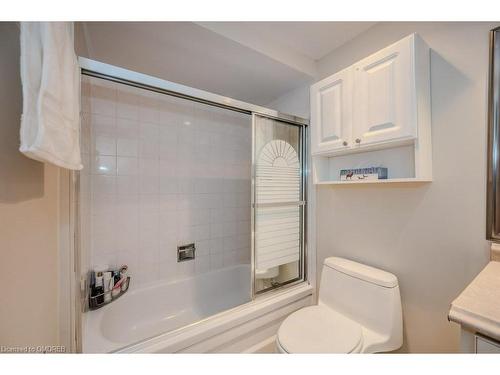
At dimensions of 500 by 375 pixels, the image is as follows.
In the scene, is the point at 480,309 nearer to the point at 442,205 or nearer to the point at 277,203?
the point at 442,205

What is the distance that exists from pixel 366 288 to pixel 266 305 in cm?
67

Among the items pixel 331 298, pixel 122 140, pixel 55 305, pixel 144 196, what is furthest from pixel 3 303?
pixel 331 298

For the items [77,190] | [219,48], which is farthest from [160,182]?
[219,48]

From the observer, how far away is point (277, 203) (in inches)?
66.7

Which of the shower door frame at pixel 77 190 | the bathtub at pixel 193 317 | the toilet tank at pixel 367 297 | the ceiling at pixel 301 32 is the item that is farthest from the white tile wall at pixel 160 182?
the toilet tank at pixel 367 297

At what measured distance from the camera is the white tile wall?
5.64ft

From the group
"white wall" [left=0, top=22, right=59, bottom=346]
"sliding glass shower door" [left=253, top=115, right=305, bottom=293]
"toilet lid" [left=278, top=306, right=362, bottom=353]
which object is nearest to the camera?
"white wall" [left=0, top=22, right=59, bottom=346]

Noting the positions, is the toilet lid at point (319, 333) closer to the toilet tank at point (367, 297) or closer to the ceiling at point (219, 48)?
the toilet tank at point (367, 297)

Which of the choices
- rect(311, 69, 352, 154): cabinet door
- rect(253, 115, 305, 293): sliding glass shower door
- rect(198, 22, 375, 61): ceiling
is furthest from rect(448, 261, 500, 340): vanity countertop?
rect(198, 22, 375, 61): ceiling

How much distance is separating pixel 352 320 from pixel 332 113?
133cm

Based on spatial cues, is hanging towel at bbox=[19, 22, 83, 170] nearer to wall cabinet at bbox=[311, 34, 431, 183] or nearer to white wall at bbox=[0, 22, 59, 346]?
white wall at bbox=[0, 22, 59, 346]

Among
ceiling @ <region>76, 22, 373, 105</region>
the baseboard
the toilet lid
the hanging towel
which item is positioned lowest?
the baseboard

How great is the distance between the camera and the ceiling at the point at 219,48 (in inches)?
49.5

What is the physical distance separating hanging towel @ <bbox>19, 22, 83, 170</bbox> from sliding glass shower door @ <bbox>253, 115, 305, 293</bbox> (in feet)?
3.53
